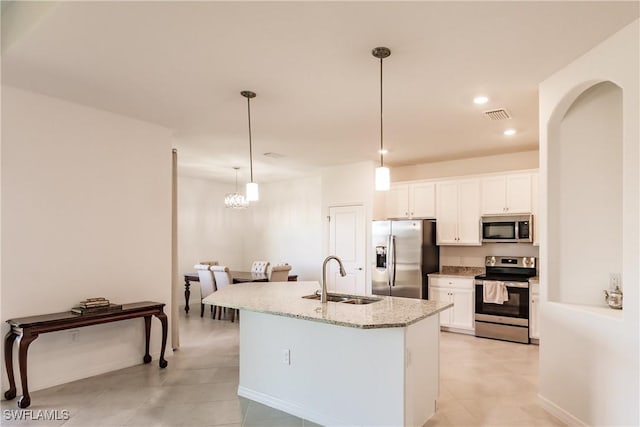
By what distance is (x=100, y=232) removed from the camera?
157 inches

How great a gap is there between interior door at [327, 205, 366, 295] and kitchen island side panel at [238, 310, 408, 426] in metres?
3.35

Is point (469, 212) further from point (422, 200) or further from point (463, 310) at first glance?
point (463, 310)

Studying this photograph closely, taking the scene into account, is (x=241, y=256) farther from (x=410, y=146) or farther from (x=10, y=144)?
(x=10, y=144)

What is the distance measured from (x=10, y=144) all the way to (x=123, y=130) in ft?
3.44

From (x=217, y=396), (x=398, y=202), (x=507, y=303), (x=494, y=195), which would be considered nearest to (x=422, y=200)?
(x=398, y=202)

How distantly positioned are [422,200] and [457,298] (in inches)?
64.1

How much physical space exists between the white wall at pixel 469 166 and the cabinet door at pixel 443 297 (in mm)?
1976

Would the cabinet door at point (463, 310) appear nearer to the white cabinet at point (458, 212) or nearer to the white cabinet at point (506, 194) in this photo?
the white cabinet at point (458, 212)

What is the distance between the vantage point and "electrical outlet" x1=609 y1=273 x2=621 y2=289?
2.92 meters

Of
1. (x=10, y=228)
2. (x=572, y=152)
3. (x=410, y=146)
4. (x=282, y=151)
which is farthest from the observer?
(x=282, y=151)

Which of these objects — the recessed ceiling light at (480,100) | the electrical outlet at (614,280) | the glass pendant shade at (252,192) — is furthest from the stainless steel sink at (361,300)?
the recessed ceiling light at (480,100)

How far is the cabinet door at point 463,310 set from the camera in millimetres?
5527

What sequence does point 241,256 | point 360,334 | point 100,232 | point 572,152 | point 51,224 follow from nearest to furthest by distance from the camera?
point 360,334, point 572,152, point 51,224, point 100,232, point 241,256

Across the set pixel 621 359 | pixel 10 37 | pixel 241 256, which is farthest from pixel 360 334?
→ pixel 241 256
